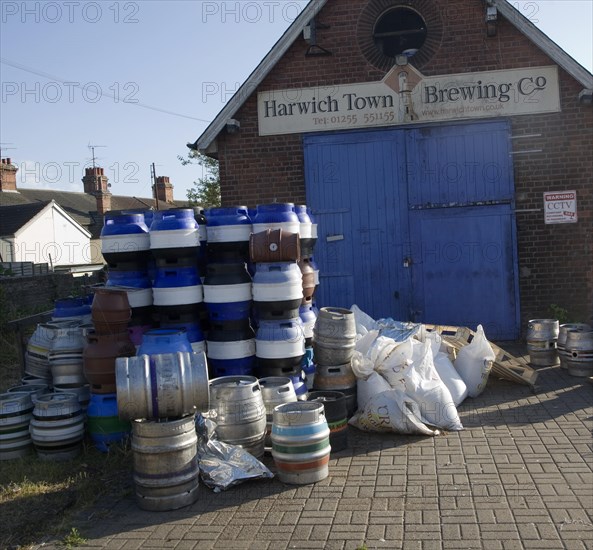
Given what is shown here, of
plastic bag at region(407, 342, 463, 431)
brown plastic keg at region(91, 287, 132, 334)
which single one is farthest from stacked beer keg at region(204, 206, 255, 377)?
plastic bag at region(407, 342, 463, 431)

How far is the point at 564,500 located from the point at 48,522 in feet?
12.1

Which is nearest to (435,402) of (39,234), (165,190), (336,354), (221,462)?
(336,354)

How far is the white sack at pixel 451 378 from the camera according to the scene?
24.4ft

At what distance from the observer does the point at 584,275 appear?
10.7 m

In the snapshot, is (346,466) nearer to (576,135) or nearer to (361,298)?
(361,298)

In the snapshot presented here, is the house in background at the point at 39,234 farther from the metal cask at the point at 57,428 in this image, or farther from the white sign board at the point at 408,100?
the metal cask at the point at 57,428

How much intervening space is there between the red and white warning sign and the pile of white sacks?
11.9 ft

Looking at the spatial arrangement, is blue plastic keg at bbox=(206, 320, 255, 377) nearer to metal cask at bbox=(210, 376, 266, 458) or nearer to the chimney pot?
metal cask at bbox=(210, 376, 266, 458)

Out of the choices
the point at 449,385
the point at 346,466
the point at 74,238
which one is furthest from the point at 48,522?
the point at 74,238

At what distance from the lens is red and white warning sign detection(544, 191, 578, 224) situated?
10688 millimetres

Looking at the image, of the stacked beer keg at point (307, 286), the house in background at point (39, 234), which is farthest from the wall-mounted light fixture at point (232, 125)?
the house in background at point (39, 234)

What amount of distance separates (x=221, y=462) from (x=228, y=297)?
1.76 m

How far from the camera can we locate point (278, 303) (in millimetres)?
6699

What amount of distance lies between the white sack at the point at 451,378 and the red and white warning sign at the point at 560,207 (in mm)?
4105
